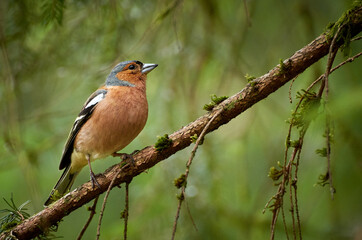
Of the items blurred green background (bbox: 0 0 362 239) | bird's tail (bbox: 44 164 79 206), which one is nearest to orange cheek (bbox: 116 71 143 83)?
blurred green background (bbox: 0 0 362 239)

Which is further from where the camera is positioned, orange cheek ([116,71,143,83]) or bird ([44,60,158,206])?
orange cheek ([116,71,143,83])

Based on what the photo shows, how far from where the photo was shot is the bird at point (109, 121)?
4148mm

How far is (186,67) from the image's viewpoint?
4734 millimetres

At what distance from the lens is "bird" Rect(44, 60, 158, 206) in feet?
13.6

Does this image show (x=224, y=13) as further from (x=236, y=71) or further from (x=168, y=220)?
(x=168, y=220)

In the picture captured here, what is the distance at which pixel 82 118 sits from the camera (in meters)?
4.52

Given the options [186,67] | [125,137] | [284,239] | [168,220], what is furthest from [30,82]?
[284,239]

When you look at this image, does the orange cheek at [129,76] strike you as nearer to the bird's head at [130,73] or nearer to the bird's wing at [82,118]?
the bird's head at [130,73]

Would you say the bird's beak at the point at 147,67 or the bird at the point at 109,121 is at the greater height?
the bird's beak at the point at 147,67

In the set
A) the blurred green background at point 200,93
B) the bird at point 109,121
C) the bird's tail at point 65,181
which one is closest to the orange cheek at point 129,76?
the bird at point 109,121

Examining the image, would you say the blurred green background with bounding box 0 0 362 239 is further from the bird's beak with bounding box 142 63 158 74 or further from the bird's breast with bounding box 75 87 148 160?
the bird's breast with bounding box 75 87 148 160

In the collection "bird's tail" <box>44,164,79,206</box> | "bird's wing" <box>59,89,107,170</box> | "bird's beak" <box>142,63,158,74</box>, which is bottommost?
"bird's tail" <box>44,164,79,206</box>

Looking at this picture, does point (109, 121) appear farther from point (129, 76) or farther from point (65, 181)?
point (65, 181)

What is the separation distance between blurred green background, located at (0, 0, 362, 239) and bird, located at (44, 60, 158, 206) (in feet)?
0.59
